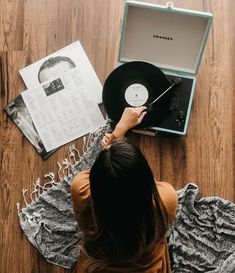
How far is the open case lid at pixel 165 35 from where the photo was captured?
1.19 m

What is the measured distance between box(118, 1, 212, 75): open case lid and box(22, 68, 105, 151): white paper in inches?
6.6

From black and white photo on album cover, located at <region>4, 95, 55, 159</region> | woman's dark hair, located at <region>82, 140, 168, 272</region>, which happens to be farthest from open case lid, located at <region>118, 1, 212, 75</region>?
woman's dark hair, located at <region>82, 140, 168, 272</region>

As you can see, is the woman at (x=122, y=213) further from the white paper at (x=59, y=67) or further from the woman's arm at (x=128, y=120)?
the white paper at (x=59, y=67)

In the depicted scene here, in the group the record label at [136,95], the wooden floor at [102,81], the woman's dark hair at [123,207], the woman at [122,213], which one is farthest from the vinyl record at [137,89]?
the woman's dark hair at [123,207]

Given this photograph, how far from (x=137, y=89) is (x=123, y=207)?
0.49 meters

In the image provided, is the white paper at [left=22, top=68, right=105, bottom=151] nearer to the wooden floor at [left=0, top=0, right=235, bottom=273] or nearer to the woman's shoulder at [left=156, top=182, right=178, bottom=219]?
the wooden floor at [left=0, top=0, right=235, bottom=273]

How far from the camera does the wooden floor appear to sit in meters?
1.36

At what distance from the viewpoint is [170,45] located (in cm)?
129

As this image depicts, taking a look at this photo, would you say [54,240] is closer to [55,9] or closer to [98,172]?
[98,172]

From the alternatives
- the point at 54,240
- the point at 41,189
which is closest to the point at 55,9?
the point at 41,189

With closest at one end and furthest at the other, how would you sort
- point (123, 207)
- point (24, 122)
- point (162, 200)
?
point (123, 207) < point (162, 200) < point (24, 122)

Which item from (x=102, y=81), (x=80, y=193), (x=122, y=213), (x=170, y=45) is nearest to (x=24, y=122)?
(x=102, y=81)

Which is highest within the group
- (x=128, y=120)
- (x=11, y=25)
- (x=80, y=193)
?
(x=11, y=25)

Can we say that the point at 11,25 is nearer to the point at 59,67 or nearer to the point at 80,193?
the point at 59,67
